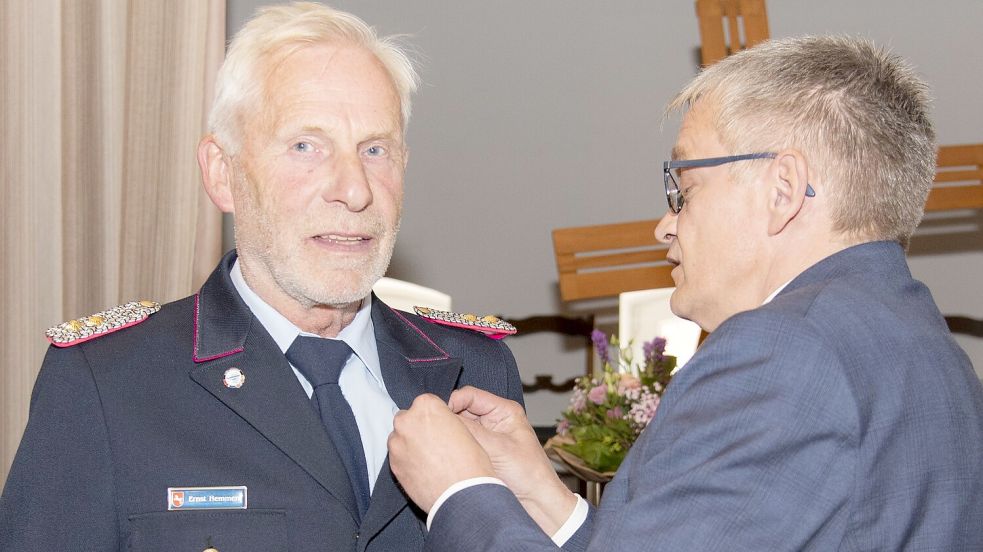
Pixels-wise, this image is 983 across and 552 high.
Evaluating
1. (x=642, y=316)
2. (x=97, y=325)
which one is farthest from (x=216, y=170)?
(x=642, y=316)

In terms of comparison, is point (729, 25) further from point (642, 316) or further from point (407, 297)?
point (407, 297)

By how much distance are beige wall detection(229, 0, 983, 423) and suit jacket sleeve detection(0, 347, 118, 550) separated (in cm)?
497

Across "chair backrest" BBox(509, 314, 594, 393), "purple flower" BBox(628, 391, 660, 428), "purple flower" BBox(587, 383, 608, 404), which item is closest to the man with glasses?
"purple flower" BBox(628, 391, 660, 428)

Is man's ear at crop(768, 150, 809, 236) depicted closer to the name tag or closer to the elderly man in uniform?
the elderly man in uniform

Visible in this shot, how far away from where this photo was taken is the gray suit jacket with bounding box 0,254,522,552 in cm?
162

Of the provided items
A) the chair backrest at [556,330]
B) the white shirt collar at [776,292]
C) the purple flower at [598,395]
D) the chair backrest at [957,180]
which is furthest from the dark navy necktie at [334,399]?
the chair backrest at [957,180]

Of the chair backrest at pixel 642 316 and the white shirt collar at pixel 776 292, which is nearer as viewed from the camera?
the white shirt collar at pixel 776 292

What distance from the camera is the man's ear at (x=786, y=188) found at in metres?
1.51

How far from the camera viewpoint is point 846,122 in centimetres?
153

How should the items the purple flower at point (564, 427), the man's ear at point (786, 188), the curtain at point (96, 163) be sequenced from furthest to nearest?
the purple flower at point (564, 427), the curtain at point (96, 163), the man's ear at point (786, 188)

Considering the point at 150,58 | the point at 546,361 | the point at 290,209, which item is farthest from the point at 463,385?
the point at 546,361

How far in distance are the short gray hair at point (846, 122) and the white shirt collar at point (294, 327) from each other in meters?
0.74

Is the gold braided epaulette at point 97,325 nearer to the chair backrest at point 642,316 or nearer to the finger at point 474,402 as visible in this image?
the finger at point 474,402

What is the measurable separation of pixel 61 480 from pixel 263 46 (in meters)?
0.79
